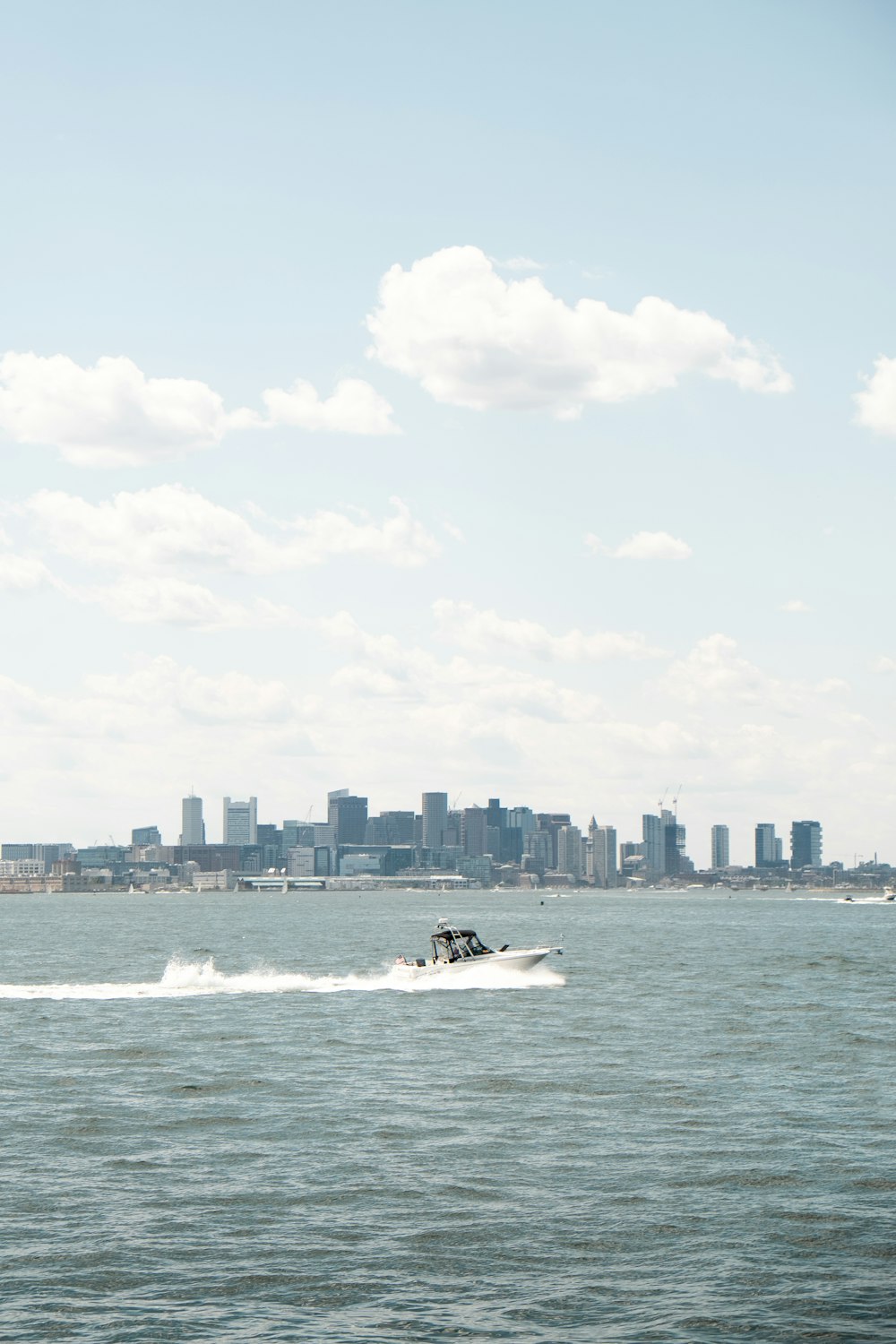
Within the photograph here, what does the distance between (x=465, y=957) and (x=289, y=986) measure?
40.5ft

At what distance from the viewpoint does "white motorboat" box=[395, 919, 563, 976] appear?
88250 mm

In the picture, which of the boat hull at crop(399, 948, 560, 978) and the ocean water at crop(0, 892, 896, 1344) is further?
the boat hull at crop(399, 948, 560, 978)

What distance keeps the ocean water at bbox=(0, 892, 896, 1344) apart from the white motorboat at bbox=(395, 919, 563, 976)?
9819 mm

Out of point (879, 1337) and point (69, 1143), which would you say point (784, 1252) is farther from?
point (69, 1143)

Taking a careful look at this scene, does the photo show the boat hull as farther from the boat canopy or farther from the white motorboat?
the boat canopy

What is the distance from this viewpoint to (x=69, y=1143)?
41344 mm

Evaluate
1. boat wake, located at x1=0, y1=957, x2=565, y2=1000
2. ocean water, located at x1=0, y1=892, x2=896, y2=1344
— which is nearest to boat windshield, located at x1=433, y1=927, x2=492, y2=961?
boat wake, located at x1=0, y1=957, x2=565, y2=1000

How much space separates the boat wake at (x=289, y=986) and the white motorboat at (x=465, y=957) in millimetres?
384

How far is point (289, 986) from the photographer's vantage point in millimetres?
92875

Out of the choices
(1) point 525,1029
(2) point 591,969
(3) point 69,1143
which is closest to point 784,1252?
(3) point 69,1143

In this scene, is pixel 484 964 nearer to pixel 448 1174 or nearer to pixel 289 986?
pixel 289 986

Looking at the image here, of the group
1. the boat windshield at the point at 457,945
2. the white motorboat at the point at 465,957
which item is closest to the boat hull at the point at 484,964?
the white motorboat at the point at 465,957

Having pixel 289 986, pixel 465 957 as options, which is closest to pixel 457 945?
pixel 465 957

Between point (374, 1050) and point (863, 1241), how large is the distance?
107 feet
